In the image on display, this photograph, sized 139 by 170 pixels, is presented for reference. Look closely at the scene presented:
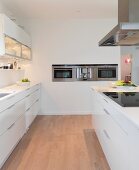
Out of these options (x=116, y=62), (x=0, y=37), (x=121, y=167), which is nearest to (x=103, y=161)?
(x=121, y=167)

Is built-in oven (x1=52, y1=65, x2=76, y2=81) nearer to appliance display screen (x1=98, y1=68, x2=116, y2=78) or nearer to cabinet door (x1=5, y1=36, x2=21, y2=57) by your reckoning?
appliance display screen (x1=98, y1=68, x2=116, y2=78)

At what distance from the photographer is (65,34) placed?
606 cm

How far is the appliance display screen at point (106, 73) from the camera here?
Answer: 6.16m

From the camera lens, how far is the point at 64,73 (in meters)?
6.15

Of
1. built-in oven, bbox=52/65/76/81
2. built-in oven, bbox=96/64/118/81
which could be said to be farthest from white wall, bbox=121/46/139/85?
built-in oven, bbox=52/65/76/81

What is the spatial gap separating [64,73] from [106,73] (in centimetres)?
110

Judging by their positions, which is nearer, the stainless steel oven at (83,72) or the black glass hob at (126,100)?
the black glass hob at (126,100)

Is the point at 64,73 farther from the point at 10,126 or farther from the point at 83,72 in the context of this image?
the point at 10,126

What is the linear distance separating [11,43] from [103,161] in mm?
2415

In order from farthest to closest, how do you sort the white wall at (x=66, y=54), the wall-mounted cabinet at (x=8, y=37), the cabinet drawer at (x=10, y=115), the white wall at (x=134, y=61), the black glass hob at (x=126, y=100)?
the white wall at (x=134, y=61), the white wall at (x=66, y=54), the wall-mounted cabinet at (x=8, y=37), the cabinet drawer at (x=10, y=115), the black glass hob at (x=126, y=100)

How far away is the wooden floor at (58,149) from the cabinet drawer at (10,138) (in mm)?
174

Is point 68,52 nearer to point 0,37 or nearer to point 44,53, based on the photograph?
point 44,53

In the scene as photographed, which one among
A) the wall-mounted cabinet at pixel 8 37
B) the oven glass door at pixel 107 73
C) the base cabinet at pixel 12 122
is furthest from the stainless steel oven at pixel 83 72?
the base cabinet at pixel 12 122

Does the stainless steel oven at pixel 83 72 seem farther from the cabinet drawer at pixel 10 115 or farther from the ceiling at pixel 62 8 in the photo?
the cabinet drawer at pixel 10 115
